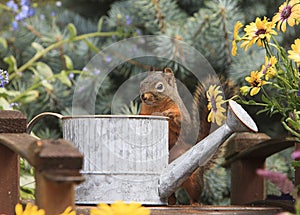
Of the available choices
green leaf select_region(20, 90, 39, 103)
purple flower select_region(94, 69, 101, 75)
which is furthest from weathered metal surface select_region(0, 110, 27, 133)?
purple flower select_region(94, 69, 101, 75)

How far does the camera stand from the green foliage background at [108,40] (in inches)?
92.1

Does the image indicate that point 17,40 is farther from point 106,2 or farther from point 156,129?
point 156,129

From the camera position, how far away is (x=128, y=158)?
1214 millimetres

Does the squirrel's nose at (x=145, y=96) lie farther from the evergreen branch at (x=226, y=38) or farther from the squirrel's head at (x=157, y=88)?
the evergreen branch at (x=226, y=38)

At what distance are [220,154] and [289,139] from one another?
16 cm

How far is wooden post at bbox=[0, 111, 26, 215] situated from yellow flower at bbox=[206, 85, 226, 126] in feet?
1.31

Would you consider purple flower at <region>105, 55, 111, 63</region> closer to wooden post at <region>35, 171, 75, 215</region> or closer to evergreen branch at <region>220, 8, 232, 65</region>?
evergreen branch at <region>220, 8, 232, 65</region>

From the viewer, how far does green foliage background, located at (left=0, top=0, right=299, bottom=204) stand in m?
2.34

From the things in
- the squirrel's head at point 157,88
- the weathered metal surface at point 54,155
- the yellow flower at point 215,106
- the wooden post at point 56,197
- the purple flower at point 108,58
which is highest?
the purple flower at point 108,58

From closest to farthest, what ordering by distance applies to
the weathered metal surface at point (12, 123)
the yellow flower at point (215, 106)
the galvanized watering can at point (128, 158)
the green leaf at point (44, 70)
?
the weathered metal surface at point (12, 123), the galvanized watering can at point (128, 158), the yellow flower at point (215, 106), the green leaf at point (44, 70)

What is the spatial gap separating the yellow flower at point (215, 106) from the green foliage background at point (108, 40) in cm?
84

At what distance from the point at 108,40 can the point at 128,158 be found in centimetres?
149

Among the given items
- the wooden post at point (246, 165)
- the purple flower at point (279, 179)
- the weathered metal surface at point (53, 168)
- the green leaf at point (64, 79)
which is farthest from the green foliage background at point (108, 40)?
the purple flower at point (279, 179)

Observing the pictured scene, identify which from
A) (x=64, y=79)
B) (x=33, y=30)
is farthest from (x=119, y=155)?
(x=33, y=30)
